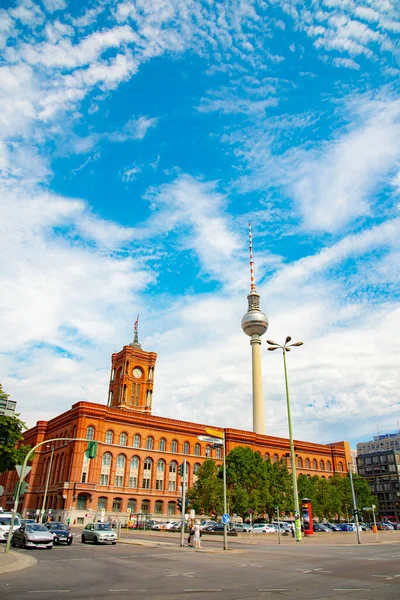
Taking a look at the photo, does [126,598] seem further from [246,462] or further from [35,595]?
[246,462]

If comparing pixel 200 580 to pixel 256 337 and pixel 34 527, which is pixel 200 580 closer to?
pixel 34 527

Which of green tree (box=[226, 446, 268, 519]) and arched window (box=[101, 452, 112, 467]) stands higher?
arched window (box=[101, 452, 112, 467])

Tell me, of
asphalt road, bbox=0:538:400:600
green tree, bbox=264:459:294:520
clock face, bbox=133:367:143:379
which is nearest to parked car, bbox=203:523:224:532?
green tree, bbox=264:459:294:520

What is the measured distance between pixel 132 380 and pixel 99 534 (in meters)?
60.7

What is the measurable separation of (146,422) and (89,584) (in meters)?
61.4

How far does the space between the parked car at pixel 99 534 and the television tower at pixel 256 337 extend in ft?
200

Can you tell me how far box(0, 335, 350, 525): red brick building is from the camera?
62.5 m

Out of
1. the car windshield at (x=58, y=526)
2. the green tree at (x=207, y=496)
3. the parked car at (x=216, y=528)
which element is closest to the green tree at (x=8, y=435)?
the car windshield at (x=58, y=526)

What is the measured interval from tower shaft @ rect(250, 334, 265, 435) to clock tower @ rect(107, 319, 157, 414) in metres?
21.3

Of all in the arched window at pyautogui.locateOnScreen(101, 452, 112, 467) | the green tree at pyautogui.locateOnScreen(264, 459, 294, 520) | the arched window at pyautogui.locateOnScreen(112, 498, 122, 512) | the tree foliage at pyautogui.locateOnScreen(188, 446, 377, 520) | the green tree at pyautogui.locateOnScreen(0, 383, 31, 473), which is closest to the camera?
the green tree at pyautogui.locateOnScreen(0, 383, 31, 473)

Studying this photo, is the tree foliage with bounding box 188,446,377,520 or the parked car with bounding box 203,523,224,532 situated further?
the tree foliage with bounding box 188,446,377,520

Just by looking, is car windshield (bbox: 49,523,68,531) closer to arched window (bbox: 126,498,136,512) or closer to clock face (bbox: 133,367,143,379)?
arched window (bbox: 126,498,136,512)

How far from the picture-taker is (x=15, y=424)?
37344 millimetres

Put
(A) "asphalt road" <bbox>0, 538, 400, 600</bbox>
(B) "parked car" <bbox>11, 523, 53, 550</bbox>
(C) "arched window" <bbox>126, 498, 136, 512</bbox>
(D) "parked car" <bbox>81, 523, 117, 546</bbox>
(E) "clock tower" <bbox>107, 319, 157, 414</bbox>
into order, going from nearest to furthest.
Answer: (A) "asphalt road" <bbox>0, 538, 400, 600</bbox> → (B) "parked car" <bbox>11, 523, 53, 550</bbox> → (D) "parked car" <bbox>81, 523, 117, 546</bbox> → (C) "arched window" <bbox>126, 498, 136, 512</bbox> → (E) "clock tower" <bbox>107, 319, 157, 414</bbox>
